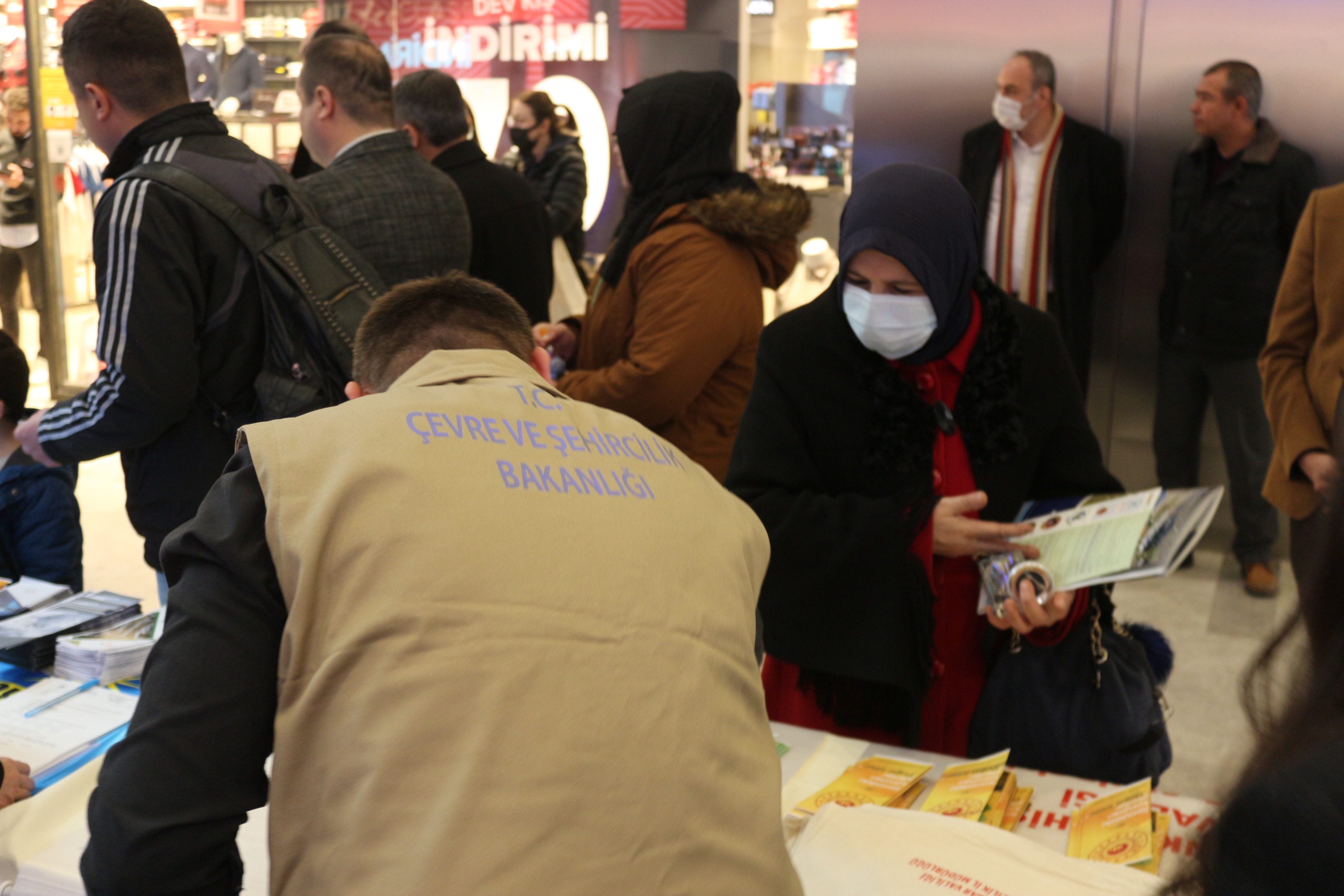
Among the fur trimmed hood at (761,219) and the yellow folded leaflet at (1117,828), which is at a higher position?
the fur trimmed hood at (761,219)

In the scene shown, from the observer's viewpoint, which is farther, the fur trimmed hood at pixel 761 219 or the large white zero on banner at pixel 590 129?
the large white zero on banner at pixel 590 129

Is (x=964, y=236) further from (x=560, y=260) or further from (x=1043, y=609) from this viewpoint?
(x=560, y=260)

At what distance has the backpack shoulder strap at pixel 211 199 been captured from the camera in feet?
7.32

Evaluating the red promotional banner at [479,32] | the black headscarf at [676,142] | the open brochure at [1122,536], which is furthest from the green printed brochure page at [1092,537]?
the red promotional banner at [479,32]

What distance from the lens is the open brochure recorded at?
157 cm

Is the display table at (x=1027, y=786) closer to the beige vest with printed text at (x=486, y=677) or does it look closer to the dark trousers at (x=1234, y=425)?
the beige vest with printed text at (x=486, y=677)

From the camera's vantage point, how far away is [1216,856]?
64cm

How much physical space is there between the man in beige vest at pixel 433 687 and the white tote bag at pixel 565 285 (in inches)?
158

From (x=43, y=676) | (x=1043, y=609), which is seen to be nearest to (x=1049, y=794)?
(x=1043, y=609)

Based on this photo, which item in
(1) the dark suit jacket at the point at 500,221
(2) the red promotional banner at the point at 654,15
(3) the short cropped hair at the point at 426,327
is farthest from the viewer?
(2) the red promotional banner at the point at 654,15

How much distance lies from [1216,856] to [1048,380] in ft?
4.57

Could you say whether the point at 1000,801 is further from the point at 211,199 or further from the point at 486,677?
the point at 211,199

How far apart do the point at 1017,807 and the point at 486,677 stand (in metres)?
0.95

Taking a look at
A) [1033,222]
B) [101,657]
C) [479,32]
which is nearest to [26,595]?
[101,657]
